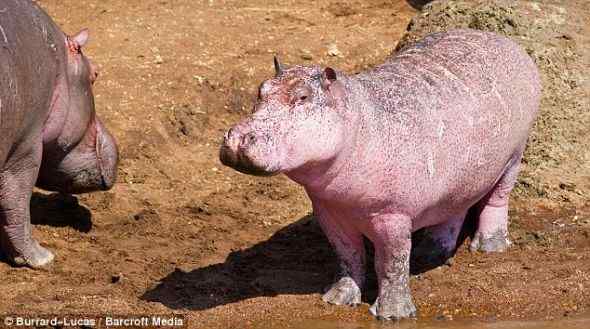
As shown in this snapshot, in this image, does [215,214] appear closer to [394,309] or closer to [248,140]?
[394,309]

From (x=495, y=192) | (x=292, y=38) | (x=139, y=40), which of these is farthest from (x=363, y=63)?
(x=495, y=192)

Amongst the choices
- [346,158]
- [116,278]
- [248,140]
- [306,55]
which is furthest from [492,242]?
[306,55]

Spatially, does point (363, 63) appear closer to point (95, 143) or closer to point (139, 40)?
point (139, 40)

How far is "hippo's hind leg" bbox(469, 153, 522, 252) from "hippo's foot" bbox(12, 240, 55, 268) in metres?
2.51

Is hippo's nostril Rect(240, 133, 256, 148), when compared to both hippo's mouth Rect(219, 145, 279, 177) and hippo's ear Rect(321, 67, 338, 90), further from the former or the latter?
hippo's ear Rect(321, 67, 338, 90)

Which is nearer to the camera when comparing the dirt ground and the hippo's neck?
the hippo's neck

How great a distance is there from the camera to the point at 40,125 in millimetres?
7195

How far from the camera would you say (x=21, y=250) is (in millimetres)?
7270

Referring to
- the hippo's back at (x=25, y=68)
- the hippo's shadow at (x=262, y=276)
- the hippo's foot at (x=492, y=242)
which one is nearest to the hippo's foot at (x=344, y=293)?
the hippo's shadow at (x=262, y=276)

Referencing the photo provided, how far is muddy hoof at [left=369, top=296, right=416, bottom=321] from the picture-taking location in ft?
21.3

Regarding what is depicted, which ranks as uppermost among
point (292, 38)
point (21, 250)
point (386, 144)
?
point (386, 144)

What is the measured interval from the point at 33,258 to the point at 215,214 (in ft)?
4.41

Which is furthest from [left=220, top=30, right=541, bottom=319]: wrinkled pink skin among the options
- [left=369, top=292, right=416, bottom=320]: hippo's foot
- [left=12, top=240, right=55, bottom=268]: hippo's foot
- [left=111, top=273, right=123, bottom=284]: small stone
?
[left=12, top=240, right=55, bottom=268]: hippo's foot

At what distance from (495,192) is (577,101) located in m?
1.25
